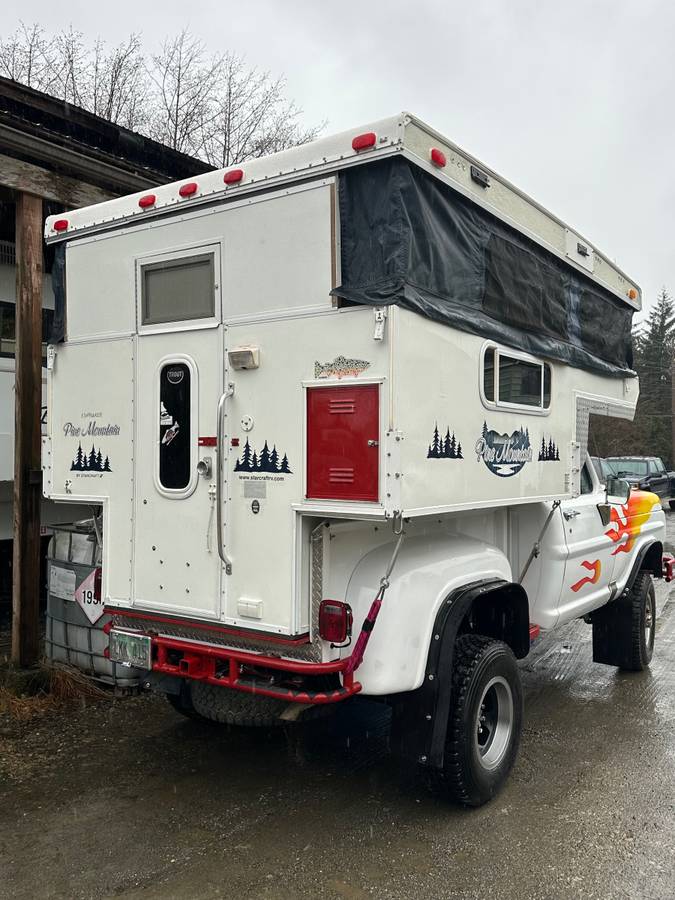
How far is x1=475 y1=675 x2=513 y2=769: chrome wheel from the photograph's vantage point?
4.16m

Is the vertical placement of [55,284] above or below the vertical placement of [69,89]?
below

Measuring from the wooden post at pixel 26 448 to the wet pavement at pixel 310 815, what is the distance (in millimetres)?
829

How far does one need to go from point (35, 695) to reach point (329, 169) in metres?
4.28

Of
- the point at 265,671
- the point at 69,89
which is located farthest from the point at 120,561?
the point at 69,89

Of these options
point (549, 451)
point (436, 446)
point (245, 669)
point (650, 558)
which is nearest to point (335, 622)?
point (245, 669)

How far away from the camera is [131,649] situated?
4004 millimetres

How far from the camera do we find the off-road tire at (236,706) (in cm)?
383

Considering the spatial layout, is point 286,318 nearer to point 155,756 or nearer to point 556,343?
point 556,343

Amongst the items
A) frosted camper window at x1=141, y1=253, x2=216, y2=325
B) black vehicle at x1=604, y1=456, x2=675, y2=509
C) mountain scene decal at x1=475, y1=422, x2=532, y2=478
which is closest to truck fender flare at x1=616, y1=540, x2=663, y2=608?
mountain scene decal at x1=475, y1=422, x2=532, y2=478

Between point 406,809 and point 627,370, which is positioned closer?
point 406,809

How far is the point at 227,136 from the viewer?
18.8 meters

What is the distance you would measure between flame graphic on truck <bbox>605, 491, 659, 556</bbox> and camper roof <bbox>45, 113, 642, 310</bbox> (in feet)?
7.55

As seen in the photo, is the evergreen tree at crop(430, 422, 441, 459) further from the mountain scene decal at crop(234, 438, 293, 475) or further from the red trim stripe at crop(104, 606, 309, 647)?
the red trim stripe at crop(104, 606, 309, 647)

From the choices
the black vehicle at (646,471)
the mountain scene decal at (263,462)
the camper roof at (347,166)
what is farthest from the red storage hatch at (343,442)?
the black vehicle at (646,471)
